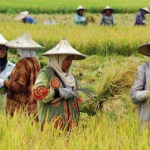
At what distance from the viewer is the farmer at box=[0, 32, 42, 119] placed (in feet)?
14.0

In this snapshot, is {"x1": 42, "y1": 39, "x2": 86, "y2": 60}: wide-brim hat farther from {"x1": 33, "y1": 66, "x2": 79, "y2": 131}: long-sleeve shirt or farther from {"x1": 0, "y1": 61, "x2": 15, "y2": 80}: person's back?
Result: {"x1": 0, "y1": 61, "x2": 15, "y2": 80}: person's back

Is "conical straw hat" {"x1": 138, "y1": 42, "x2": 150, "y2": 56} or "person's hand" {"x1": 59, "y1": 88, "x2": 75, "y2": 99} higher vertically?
"conical straw hat" {"x1": 138, "y1": 42, "x2": 150, "y2": 56}

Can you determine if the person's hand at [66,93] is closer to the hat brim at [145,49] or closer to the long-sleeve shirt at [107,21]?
the hat brim at [145,49]

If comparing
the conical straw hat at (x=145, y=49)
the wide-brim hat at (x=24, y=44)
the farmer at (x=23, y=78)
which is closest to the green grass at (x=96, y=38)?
the wide-brim hat at (x=24, y=44)

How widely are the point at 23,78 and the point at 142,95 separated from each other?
1.19 meters

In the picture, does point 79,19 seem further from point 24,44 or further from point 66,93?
point 66,93

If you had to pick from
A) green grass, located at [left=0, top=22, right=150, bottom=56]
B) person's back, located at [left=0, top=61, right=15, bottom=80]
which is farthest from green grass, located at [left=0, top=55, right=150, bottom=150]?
green grass, located at [left=0, top=22, right=150, bottom=56]

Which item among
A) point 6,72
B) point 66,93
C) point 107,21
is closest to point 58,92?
point 66,93

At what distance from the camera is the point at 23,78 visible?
168 inches

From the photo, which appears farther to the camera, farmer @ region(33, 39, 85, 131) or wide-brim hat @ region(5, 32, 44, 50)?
wide-brim hat @ region(5, 32, 44, 50)

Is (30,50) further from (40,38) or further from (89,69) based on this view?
(40,38)

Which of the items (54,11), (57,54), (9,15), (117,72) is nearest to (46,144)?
(57,54)

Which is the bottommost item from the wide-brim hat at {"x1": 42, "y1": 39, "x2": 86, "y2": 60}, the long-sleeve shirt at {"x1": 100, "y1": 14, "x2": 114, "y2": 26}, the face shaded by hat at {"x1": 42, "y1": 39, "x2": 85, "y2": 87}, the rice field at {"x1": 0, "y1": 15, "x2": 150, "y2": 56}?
the rice field at {"x1": 0, "y1": 15, "x2": 150, "y2": 56}

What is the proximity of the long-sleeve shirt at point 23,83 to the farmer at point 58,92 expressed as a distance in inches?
19.7
